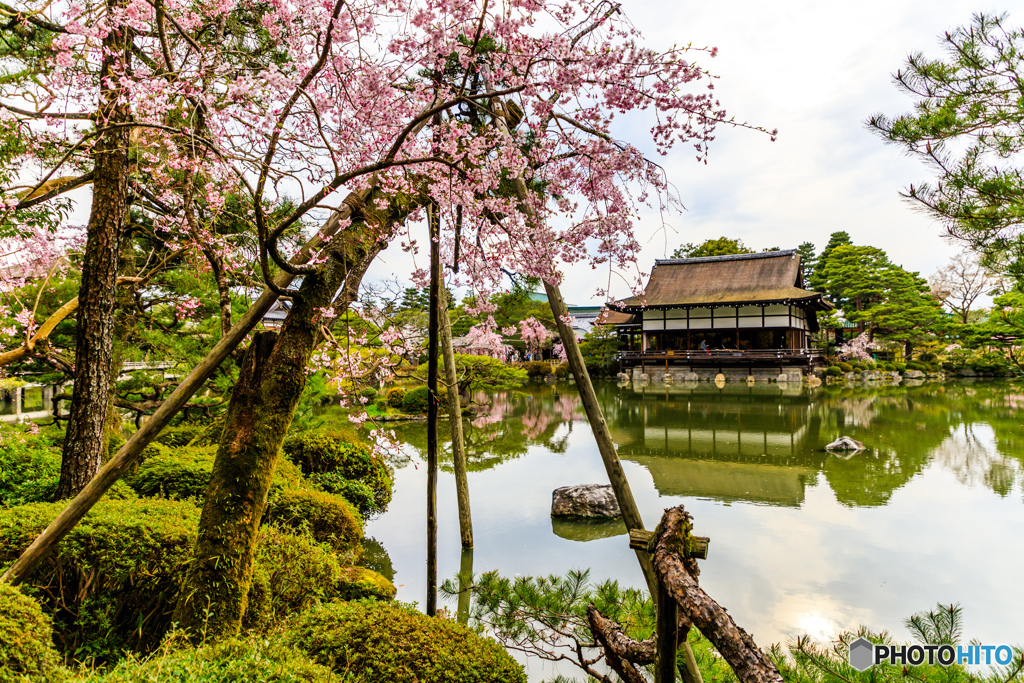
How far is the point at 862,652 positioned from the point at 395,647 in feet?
7.12

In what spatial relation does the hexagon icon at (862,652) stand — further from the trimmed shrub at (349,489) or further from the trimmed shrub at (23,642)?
the trimmed shrub at (349,489)

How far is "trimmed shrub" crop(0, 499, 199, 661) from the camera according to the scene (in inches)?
86.9

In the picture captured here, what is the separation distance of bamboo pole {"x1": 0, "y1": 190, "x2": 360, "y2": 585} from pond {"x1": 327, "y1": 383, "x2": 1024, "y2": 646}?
2.28 meters

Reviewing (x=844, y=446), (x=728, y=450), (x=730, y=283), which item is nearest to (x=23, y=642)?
(x=728, y=450)

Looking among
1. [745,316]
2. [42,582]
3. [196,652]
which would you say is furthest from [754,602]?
[745,316]

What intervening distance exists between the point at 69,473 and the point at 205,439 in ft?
6.41

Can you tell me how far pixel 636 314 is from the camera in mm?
25188

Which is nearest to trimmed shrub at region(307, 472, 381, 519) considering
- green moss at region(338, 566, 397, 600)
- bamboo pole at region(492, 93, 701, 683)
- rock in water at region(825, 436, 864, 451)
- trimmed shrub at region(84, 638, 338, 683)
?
green moss at region(338, 566, 397, 600)

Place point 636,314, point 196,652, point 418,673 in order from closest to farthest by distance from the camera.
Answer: point 196,652 < point 418,673 < point 636,314

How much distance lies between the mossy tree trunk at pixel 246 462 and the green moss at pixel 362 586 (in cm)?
90

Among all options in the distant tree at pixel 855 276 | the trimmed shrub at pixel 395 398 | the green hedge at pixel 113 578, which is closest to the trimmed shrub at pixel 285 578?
the green hedge at pixel 113 578

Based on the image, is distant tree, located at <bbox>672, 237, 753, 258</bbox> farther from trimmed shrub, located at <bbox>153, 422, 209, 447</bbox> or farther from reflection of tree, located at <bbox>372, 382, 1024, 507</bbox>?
trimmed shrub, located at <bbox>153, 422, 209, 447</bbox>

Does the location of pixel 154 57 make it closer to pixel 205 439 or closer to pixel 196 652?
pixel 205 439

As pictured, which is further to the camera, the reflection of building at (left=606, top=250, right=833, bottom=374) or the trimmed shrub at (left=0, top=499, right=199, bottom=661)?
the reflection of building at (left=606, top=250, right=833, bottom=374)
